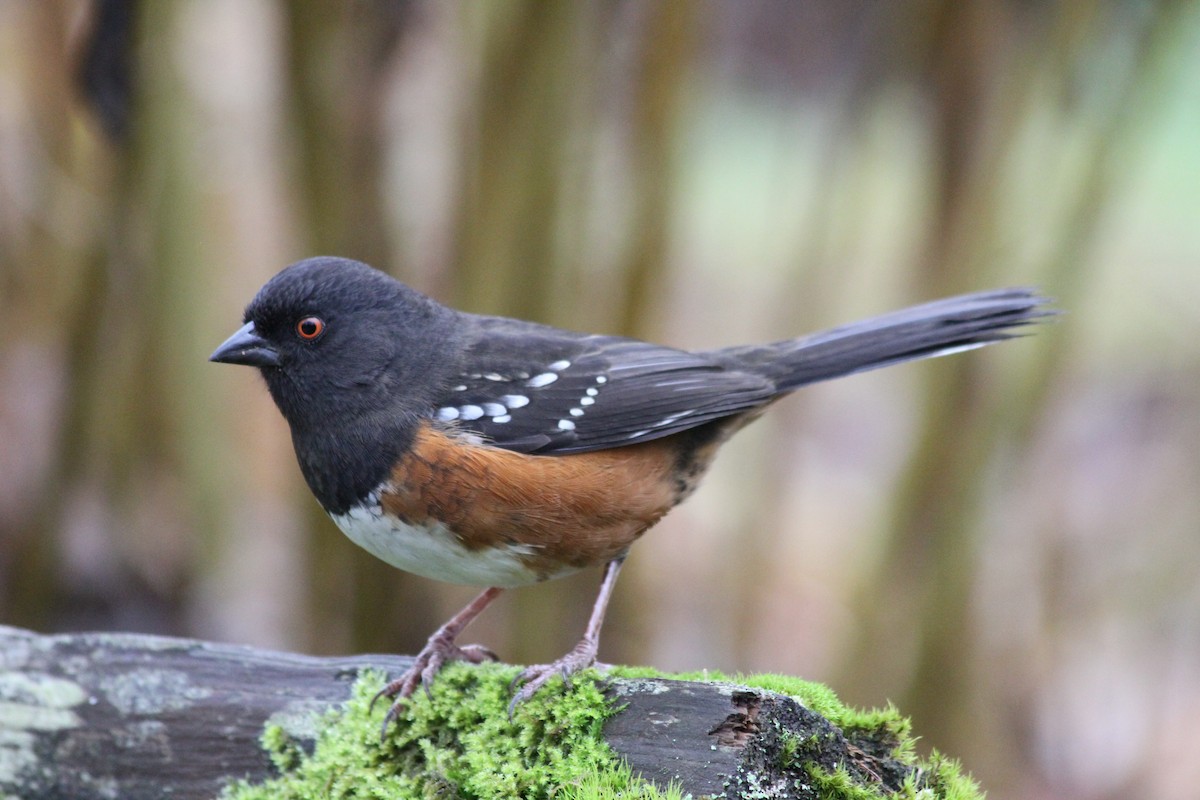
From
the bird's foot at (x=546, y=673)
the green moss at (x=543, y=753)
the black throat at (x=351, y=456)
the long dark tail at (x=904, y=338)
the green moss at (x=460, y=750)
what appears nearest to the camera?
the green moss at (x=543, y=753)

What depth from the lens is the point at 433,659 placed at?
9.24ft

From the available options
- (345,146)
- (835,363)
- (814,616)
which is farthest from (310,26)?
(814,616)

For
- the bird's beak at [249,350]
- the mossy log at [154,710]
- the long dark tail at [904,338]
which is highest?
the long dark tail at [904,338]

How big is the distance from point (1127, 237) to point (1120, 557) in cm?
356

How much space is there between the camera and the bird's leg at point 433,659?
8.90ft

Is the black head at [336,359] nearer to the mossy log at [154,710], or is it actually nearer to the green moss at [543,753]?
the mossy log at [154,710]

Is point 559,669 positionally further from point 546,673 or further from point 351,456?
point 351,456

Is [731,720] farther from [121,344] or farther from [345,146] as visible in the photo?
[121,344]

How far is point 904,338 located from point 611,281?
1481 millimetres

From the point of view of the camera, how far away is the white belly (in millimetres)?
2719

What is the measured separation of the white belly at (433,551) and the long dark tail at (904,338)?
107 cm

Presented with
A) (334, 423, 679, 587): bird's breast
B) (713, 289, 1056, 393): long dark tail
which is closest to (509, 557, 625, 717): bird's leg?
(334, 423, 679, 587): bird's breast

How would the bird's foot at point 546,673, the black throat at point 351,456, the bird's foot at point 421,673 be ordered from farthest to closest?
the black throat at point 351,456
the bird's foot at point 421,673
the bird's foot at point 546,673

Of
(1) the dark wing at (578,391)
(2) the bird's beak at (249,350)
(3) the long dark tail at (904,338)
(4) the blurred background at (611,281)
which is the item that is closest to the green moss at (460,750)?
(1) the dark wing at (578,391)
